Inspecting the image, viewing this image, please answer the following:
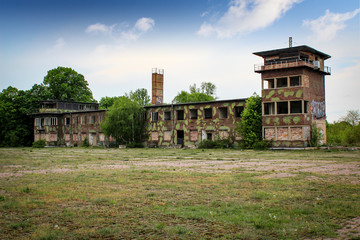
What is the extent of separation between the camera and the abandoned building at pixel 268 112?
36.6m

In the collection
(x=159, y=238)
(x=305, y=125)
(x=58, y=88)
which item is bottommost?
(x=159, y=238)

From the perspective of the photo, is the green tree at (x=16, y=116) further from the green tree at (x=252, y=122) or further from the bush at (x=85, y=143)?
the green tree at (x=252, y=122)

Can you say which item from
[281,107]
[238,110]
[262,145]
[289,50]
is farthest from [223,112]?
[289,50]

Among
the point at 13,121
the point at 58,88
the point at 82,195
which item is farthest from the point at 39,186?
the point at 58,88

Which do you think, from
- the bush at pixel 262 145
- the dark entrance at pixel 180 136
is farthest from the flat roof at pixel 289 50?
the dark entrance at pixel 180 136

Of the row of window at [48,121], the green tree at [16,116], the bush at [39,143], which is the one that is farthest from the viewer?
the row of window at [48,121]

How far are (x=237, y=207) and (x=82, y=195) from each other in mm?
4108

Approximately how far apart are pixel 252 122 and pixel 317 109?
727 cm

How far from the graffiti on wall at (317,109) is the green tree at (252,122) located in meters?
5.59

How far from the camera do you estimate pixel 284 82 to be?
132ft

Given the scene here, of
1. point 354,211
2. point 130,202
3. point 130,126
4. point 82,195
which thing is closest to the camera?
point 354,211

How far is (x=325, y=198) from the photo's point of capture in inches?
334

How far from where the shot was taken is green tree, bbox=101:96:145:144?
48062 mm

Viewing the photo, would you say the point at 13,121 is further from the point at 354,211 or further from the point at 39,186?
the point at 354,211
